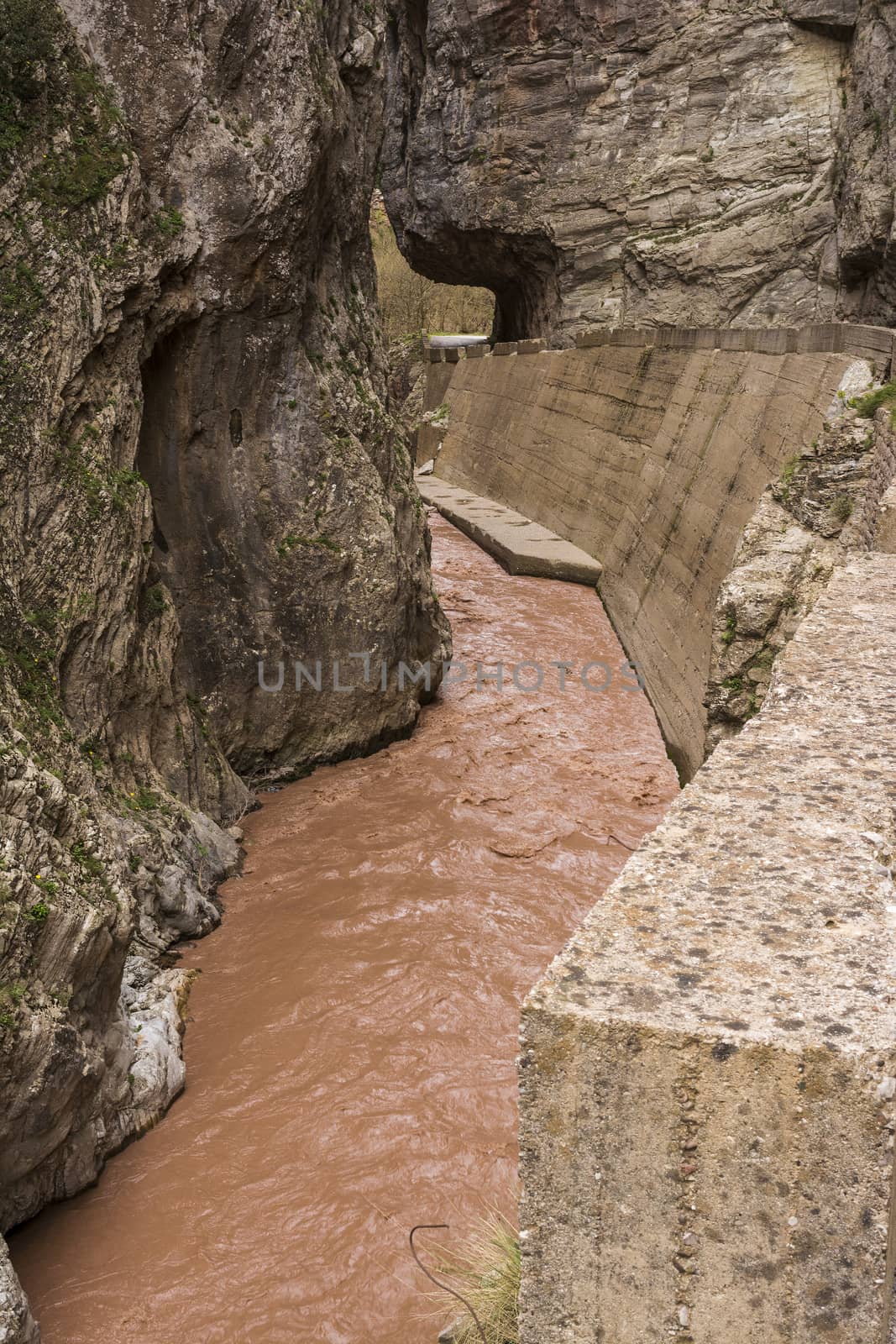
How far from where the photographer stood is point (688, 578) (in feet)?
40.3

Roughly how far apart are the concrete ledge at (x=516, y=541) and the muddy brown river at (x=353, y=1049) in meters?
6.31

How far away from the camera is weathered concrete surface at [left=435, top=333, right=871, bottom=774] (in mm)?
10961

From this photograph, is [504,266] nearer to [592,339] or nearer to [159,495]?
→ [592,339]

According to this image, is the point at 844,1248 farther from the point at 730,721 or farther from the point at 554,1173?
the point at 730,721

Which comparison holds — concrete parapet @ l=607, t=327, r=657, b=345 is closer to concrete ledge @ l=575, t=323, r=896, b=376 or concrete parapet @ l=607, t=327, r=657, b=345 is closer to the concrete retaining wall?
concrete ledge @ l=575, t=323, r=896, b=376

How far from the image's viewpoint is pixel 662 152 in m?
25.7

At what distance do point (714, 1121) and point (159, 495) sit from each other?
819cm

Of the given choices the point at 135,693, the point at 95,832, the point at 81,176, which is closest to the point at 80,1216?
the point at 95,832

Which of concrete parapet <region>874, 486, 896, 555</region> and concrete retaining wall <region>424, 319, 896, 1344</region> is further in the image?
concrete parapet <region>874, 486, 896, 555</region>

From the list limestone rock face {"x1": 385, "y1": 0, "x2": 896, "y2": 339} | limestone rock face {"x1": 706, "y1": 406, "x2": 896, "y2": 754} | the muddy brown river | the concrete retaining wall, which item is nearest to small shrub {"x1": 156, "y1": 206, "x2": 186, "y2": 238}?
the muddy brown river

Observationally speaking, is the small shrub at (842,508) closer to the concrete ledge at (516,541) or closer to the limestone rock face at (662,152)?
the concrete ledge at (516,541)

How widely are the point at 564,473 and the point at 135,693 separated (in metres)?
13.5

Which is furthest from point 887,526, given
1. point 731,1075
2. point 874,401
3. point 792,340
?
point 792,340

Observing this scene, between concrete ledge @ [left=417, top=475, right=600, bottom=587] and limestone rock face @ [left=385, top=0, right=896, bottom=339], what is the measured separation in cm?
740
